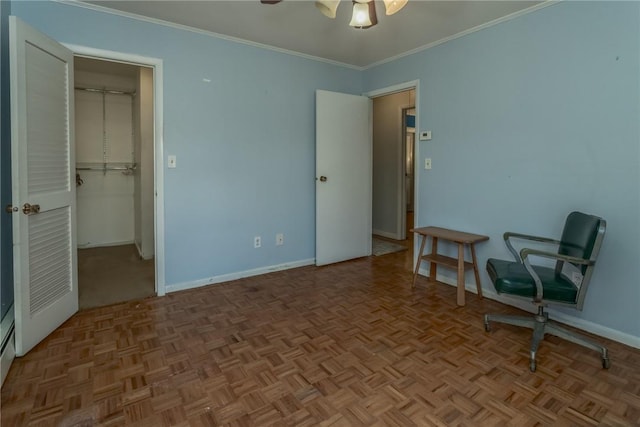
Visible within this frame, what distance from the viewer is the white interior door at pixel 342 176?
401 cm

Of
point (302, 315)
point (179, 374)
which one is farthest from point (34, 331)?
point (302, 315)

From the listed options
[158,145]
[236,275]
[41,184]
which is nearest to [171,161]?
[158,145]

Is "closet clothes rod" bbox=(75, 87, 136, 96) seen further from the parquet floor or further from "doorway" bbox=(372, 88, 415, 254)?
"doorway" bbox=(372, 88, 415, 254)

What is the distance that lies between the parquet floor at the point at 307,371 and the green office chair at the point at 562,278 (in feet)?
0.38

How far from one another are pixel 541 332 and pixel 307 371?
4.90ft

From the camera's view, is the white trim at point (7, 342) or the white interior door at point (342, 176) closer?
the white trim at point (7, 342)

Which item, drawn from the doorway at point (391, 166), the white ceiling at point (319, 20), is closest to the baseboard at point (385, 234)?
the doorway at point (391, 166)

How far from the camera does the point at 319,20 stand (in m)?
2.95

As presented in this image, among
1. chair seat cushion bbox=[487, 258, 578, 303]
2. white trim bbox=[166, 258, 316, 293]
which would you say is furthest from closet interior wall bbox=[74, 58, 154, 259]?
chair seat cushion bbox=[487, 258, 578, 303]

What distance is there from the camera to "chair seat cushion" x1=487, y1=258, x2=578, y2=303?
2.10m

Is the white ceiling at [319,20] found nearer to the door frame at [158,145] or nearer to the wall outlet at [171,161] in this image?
the door frame at [158,145]

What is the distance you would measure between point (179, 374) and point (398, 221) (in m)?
4.27

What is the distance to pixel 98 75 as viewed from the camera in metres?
4.86

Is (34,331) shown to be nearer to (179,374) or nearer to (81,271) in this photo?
(179,374)
